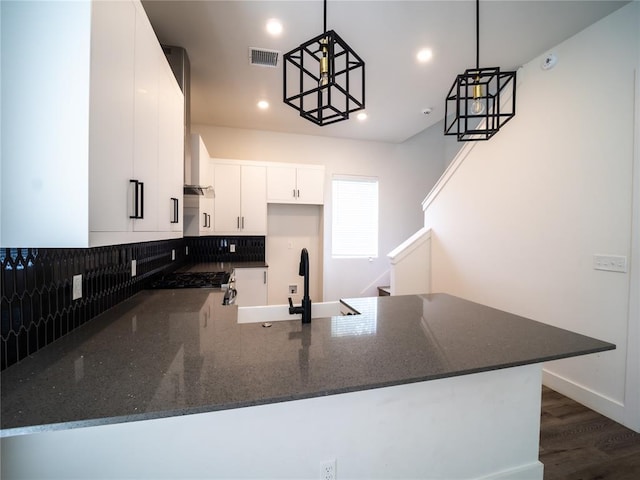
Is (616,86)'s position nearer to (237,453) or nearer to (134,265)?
(237,453)

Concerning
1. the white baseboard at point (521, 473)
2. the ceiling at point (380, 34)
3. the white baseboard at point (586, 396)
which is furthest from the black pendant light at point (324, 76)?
the white baseboard at point (586, 396)

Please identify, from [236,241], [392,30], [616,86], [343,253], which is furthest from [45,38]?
[343,253]

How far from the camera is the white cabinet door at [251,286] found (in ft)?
12.1

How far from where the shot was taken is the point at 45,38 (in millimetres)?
829

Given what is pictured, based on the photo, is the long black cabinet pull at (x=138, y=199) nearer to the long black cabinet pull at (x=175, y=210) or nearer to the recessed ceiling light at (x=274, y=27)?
the long black cabinet pull at (x=175, y=210)

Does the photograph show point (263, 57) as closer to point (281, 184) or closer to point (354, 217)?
point (281, 184)

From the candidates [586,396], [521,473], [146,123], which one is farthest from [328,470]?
[586,396]

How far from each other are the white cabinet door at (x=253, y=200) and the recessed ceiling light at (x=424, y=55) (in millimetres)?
2393

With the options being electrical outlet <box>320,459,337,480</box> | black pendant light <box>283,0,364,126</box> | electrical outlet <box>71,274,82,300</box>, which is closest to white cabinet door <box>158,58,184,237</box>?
electrical outlet <box>71,274,82,300</box>

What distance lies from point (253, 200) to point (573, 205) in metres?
3.56

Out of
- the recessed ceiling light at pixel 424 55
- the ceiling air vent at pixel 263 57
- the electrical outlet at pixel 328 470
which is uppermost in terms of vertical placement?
the recessed ceiling light at pixel 424 55

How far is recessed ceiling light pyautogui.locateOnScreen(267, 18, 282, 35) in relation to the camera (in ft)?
7.09

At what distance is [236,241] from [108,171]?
133 inches

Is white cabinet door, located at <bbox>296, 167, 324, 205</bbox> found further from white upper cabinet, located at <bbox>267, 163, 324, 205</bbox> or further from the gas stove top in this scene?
the gas stove top
